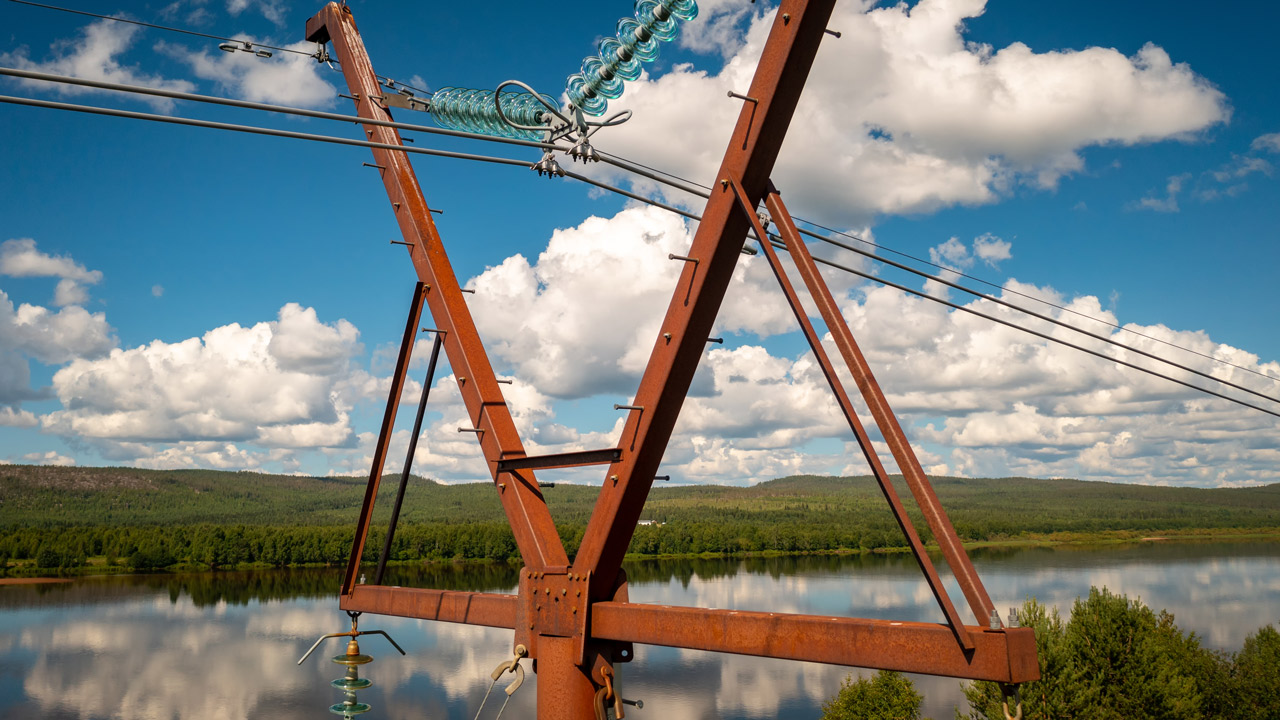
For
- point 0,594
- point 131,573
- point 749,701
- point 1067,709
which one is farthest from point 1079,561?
point 0,594

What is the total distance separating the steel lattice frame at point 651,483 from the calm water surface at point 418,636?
46.9 metres

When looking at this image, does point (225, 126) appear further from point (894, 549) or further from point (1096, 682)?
point (894, 549)

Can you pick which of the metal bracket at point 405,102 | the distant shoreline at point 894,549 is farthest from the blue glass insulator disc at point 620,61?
the distant shoreline at point 894,549

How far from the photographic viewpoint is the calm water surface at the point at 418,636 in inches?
2146

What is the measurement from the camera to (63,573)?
107 metres

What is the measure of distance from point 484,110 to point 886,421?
464 cm

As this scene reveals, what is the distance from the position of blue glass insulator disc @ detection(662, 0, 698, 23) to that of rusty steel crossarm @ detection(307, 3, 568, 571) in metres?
2.89

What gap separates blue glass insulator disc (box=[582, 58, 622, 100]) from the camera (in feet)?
21.0

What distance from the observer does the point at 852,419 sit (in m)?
4.72

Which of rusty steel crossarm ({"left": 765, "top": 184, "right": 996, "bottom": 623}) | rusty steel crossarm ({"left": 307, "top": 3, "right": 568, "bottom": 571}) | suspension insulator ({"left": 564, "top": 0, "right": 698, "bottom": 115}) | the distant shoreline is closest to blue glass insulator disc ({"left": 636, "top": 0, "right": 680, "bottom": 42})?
suspension insulator ({"left": 564, "top": 0, "right": 698, "bottom": 115})

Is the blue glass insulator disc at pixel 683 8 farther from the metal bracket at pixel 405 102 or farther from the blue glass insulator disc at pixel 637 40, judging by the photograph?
the metal bracket at pixel 405 102

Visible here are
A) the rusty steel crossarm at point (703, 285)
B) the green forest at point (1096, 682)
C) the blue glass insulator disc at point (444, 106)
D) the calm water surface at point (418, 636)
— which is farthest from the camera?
the calm water surface at point (418, 636)

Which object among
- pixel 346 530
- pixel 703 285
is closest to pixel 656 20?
pixel 703 285

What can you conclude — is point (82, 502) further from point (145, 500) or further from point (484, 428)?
point (484, 428)
